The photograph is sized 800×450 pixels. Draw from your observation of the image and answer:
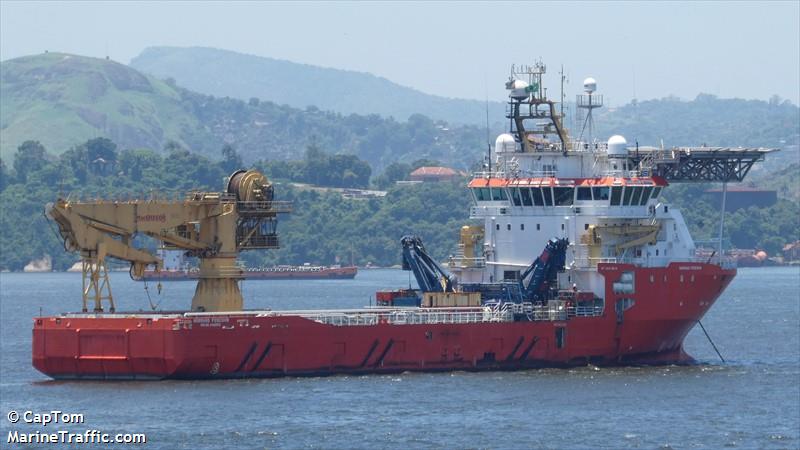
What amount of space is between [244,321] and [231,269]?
3634 mm

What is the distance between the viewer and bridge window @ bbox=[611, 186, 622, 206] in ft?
210

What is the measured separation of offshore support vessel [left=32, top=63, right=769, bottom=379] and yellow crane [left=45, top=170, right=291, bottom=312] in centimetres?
5

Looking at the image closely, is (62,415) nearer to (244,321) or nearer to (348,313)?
(244,321)

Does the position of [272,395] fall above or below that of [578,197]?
below

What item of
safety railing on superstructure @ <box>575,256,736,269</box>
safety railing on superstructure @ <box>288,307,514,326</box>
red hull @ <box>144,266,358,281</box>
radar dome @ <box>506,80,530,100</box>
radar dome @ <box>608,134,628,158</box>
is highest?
radar dome @ <box>506,80,530,100</box>

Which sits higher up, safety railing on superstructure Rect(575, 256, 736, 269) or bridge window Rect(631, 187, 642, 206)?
bridge window Rect(631, 187, 642, 206)

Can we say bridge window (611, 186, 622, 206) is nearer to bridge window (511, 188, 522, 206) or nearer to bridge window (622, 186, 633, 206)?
bridge window (622, 186, 633, 206)

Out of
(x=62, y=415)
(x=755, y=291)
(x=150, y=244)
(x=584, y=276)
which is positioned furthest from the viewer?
(x=150, y=244)

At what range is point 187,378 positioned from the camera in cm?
5678

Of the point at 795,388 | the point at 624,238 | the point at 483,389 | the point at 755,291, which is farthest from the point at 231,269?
the point at 755,291

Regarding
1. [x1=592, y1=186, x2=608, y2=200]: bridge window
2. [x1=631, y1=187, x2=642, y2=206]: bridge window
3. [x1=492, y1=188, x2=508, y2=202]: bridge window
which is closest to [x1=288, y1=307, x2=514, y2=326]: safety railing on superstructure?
[x1=492, y1=188, x2=508, y2=202]: bridge window

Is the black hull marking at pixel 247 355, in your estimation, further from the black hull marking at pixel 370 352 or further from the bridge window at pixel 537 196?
the bridge window at pixel 537 196

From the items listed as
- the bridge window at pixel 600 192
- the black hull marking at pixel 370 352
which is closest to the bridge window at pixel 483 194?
the bridge window at pixel 600 192

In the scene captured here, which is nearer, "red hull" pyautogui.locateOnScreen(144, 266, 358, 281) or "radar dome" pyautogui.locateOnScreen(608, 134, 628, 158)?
"radar dome" pyautogui.locateOnScreen(608, 134, 628, 158)
